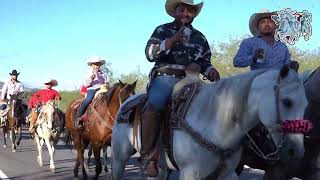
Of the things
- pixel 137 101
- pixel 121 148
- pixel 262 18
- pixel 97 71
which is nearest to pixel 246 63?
pixel 262 18

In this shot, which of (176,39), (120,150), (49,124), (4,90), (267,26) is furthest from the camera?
(4,90)

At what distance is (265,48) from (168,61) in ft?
3.95

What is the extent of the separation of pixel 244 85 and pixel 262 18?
5.82ft

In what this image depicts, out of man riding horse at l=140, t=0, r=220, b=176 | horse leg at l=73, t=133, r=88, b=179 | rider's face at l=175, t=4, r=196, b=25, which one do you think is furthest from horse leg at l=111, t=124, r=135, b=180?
horse leg at l=73, t=133, r=88, b=179

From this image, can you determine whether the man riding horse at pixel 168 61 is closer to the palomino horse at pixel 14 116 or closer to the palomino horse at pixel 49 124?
the palomino horse at pixel 49 124

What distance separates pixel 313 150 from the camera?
225 inches

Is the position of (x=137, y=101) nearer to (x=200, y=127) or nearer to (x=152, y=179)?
(x=152, y=179)

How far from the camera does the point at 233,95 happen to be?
4.89 m

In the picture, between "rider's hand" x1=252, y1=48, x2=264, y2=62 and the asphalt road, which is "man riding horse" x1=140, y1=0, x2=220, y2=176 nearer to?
"rider's hand" x1=252, y1=48, x2=264, y2=62

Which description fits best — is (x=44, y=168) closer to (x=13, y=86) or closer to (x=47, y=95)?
(x=47, y=95)

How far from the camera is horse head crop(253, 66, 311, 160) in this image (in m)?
4.23

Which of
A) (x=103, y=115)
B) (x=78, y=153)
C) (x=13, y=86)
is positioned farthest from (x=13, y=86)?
(x=103, y=115)

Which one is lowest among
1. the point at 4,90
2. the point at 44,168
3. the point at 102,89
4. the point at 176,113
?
the point at 44,168

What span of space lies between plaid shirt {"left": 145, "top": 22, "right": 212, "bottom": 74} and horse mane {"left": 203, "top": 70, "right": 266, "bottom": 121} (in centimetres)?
75
